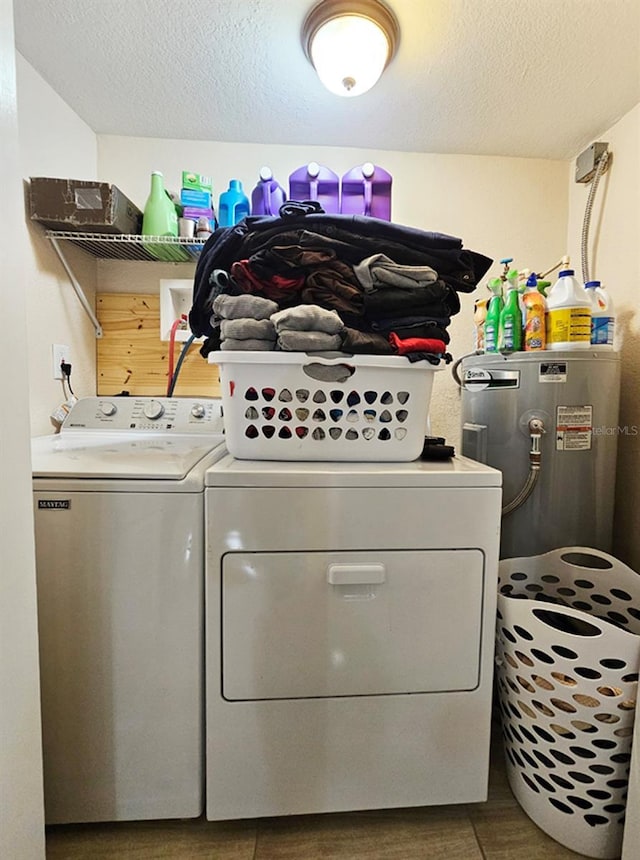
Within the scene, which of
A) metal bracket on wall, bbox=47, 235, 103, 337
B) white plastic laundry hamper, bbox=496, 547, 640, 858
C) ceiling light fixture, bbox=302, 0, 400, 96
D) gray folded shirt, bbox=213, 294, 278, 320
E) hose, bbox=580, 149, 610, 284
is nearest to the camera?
white plastic laundry hamper, bbox=496, 547, 640, 858

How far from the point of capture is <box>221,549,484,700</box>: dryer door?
0.95 metres

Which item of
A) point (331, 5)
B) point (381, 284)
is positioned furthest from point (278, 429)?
point (331, 5)

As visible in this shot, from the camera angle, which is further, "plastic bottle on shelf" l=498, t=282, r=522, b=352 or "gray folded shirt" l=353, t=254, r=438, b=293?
"plastic bottle on shelf" l=498, t=282, r=522, b=352

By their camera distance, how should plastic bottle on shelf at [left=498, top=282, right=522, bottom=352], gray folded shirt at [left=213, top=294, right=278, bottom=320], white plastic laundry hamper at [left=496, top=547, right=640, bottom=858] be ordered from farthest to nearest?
plastic bottle on shelf at [left=498, top=282, right=522, bottom=352]
gray folded shirt at [left=213, top=294, right=278, bottom=320]
white plastic laundry hamper at [left=496, top=547, right=640, bottom=858]

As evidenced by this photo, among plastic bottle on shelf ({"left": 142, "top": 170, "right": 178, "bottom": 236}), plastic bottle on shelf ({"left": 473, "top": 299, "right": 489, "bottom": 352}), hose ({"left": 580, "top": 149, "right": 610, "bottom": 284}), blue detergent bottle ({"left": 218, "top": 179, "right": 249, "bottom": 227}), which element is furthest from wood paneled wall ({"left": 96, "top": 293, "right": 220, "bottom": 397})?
hose ({"left": 580, "top": 149, "right": 610, "bottom": 284})

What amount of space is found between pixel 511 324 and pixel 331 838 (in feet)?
4.97

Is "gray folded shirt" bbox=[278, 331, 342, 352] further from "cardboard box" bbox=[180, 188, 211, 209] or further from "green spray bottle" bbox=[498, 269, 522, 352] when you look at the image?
"cardboard box" bbox=[180, 188, 211, 209]

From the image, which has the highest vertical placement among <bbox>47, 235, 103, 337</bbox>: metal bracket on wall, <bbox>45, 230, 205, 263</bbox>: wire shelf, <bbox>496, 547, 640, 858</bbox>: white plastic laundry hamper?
<bbox>45, 230, 205, 263</bbox>: wire shelf

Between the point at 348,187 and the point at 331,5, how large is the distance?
1.47 feet

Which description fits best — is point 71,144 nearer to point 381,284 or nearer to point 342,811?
point 381,284

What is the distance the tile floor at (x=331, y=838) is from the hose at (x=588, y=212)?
71.6 inches

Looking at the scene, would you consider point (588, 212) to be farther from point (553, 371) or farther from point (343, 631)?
point (343, 631)

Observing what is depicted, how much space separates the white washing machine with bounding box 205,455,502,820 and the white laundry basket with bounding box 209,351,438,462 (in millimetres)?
93

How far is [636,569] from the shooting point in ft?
5.01
